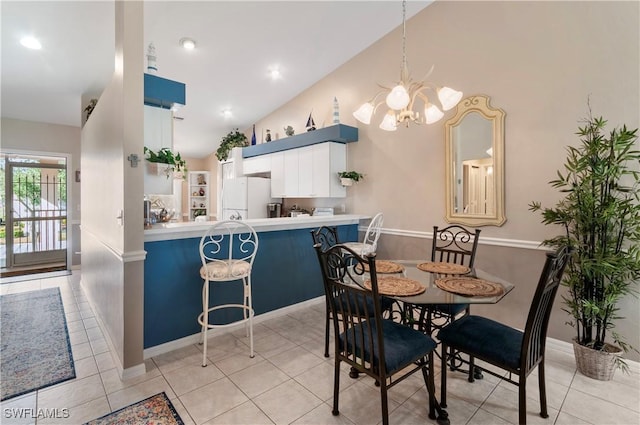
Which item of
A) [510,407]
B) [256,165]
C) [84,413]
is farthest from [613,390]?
[256,165]

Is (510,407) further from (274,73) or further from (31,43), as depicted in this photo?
(31,43)

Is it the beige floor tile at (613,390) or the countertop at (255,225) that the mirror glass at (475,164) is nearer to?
the countertop at (255,225)

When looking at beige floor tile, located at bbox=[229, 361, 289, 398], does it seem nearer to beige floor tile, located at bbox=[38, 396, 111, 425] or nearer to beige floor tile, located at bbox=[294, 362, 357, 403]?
beige floor tile, located at bbox=[294, 362, 357, 403]

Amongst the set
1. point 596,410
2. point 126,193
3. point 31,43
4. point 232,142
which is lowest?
point 596,410

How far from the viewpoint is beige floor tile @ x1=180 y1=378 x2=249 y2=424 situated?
183cm

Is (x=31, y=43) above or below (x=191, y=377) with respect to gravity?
above

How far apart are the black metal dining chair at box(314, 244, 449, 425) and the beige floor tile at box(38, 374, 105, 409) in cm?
161

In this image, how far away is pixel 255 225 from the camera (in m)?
3.00

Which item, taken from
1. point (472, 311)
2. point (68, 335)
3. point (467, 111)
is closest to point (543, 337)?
point (472, 311)

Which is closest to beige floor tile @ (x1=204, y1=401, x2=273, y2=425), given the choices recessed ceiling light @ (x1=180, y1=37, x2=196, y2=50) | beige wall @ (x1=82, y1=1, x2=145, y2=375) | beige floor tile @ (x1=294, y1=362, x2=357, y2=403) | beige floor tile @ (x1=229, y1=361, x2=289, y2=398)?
beige floor tile @ (x1=229, y1=361, x2=289, y2=398)

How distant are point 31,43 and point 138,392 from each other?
3432mm

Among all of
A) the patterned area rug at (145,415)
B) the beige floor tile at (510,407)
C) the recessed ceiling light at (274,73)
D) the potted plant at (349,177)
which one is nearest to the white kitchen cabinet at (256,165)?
the recessed ceiling light at (274,73)

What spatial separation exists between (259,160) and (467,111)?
345cm

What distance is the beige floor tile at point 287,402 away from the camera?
5.96ft
